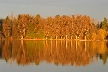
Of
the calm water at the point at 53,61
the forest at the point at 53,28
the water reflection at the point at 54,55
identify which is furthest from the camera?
the forest at the point at 53,28

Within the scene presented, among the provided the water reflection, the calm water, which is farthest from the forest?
the calm water

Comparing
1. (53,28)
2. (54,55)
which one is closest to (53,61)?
(54,55)

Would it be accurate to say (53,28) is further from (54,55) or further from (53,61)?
(53,61)

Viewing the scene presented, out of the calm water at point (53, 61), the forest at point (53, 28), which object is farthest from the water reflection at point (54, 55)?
the forest at point (53, 28)

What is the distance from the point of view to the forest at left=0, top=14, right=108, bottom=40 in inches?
2719

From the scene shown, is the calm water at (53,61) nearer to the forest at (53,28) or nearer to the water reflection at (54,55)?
the water reflection at (54,55)

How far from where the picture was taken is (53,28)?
231 ft

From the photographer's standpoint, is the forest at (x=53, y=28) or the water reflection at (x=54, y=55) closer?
the water reflection at (x=54, y=55)

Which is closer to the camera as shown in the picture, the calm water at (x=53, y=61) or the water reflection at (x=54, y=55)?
the calm water at (x=53, y=61)

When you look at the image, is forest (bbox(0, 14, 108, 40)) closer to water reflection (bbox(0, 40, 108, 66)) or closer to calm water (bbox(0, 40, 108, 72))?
water reflection (bbox(0, 40, 108, 66))

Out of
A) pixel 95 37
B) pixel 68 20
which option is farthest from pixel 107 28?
pixel 68 20

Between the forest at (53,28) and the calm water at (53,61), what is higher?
the forest at (53,28)

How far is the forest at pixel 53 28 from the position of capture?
6906 centimetres

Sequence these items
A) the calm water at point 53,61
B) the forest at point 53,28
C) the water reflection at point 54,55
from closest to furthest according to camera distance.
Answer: the calm water at point 53,61 < the water reflection at point 54,55 < the forest at point 53,28
